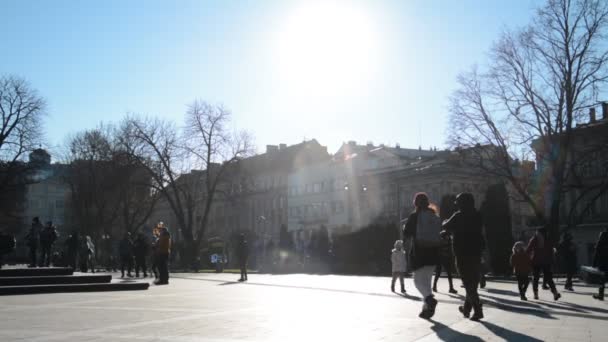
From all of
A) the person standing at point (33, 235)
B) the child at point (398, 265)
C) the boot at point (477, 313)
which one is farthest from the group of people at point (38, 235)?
the boot at point (477, 313)

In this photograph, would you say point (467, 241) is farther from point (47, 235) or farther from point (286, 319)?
point (47, 235)

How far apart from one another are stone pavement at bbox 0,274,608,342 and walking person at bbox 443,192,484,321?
2.31 ft

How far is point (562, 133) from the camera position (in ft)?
131

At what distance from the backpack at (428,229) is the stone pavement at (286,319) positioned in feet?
4.07

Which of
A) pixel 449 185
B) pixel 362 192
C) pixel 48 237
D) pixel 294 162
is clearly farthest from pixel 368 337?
pixel 294 162

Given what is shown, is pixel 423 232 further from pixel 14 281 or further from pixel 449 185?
pixel 449 185

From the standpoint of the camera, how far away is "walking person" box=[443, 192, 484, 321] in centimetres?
1095

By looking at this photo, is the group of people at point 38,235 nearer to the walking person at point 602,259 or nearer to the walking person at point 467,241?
the walking person at point 602,259

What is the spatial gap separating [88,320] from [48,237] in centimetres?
2016

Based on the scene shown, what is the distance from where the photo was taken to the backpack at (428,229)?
11.3 metres

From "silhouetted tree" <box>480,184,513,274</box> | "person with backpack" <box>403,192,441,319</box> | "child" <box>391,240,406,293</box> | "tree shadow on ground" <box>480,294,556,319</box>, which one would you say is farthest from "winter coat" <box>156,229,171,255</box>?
"silhouetted tree" <box>480,184,513,274</box>

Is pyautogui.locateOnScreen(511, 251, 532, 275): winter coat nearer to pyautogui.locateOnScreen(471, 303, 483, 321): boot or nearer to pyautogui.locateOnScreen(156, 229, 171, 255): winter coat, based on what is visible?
pyautogui.locateOnScreen(471, 303, 483, 321): boot

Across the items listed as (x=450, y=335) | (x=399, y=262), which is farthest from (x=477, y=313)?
(x=399, y=262)

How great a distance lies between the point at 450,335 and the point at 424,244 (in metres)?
2.51
